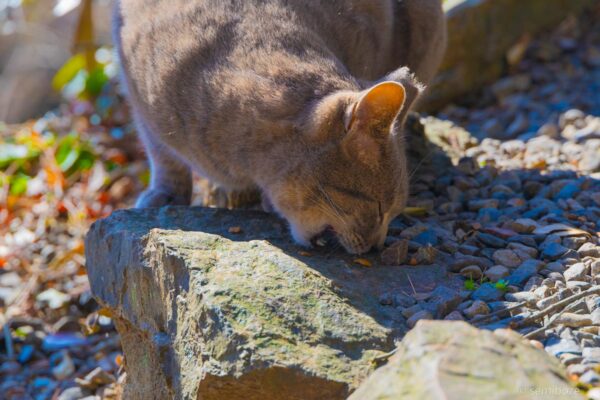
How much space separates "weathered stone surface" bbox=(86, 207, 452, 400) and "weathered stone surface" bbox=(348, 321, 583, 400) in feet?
1.17

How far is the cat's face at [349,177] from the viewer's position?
114 inches

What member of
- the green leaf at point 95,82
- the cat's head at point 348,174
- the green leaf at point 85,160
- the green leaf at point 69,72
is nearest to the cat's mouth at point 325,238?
the cat's head at point 348,174

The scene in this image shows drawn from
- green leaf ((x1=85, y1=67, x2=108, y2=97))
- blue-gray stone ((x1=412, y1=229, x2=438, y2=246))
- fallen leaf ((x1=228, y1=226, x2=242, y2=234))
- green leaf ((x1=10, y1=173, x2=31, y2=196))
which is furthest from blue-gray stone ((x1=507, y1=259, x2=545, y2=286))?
green leaf ((x1=85, y1=67, x2=108, y2=97))

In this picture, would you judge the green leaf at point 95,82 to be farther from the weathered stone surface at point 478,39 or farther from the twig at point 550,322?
the twig at point 550,322

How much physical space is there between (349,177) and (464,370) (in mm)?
1238

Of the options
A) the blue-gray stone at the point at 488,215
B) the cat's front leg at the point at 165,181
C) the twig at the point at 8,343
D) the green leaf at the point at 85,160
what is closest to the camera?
the blue-gray stone at the point at 488,215

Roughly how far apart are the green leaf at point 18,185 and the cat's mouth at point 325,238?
310 centimetres

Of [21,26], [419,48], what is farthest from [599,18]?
[21,26]

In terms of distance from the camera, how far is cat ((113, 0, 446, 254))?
295 centimetres

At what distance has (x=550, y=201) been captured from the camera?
140 inches

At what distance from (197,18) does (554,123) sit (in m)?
2.37

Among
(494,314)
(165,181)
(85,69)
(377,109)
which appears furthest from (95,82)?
(494,314)

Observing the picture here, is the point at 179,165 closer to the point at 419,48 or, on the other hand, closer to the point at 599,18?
the point at 419,48

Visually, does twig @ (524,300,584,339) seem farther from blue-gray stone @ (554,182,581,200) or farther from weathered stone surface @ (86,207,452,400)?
blue-gray stone @ (554,182,581,200)
